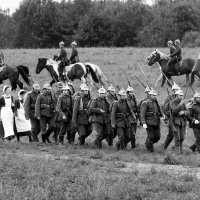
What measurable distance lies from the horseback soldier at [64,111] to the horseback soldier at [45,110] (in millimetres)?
383

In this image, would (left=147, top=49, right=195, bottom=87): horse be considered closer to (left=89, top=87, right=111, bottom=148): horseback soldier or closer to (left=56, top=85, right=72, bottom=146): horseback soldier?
(left=56, top=85, right=72, bottom=146): horseback soldier

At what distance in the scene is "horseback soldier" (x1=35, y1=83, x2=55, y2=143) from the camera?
17016 mm

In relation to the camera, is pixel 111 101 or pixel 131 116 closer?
pixel 131 116

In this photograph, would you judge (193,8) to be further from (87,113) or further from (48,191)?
(48,191)

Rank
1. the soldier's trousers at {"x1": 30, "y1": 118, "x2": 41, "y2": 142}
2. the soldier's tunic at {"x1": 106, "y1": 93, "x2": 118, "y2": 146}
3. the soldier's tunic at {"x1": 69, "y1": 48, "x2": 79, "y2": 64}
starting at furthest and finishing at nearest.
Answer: the soldier's tunic at {"x1": 69, "y1": 48, "x2": 79, "y2": 64} → the soldier's trousers at {"x1": 30, "y1": 118, "x2": 41, "y2": 142} → the soldier's tunic at {"x1": 106, "y1": 93, "x2": 118, "y2": 146}

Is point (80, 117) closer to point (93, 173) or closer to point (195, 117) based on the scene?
point (195, 117)

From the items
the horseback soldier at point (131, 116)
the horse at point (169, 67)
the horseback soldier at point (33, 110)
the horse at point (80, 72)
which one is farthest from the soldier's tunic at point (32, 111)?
the horse at point (169, 67)

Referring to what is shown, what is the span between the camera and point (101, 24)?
64.5m

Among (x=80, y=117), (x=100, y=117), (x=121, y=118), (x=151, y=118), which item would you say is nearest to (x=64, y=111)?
(x=80, y=117)

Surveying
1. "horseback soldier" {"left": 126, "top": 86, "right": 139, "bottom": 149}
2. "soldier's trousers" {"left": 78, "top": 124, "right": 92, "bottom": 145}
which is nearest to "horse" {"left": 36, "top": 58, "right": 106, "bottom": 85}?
"horseback soldier" {"left": 126, "top": 86, "right": 139, "bottom": 149}

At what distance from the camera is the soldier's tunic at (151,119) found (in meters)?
15.6

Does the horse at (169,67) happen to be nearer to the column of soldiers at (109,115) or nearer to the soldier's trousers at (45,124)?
the column of soldiers at (109,115)

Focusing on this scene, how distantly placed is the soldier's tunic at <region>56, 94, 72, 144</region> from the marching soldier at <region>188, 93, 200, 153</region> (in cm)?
373

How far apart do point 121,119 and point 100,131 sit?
2.57 ft
